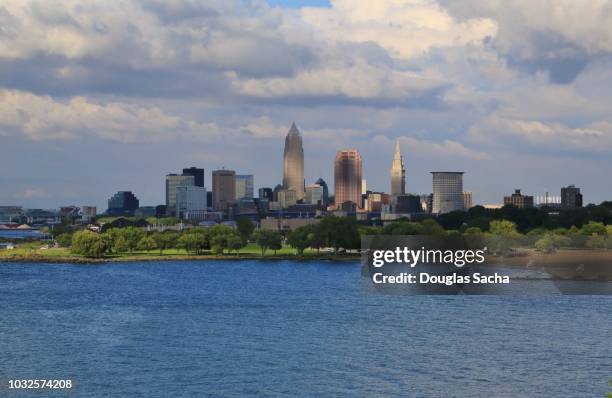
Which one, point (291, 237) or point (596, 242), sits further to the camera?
point (291, 237)

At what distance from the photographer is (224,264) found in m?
114

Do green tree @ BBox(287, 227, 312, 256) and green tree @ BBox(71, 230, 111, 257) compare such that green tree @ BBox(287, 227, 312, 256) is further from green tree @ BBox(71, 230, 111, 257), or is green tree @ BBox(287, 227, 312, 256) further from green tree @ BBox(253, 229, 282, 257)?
green tree @ BBox(71, 230, 111, 257)

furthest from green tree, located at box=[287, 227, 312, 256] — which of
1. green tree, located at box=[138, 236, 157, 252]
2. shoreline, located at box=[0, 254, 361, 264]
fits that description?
green tree, located at box=[138, 236, 157, 252]

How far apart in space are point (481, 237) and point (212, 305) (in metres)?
48.4

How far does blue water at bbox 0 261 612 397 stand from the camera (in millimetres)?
37781

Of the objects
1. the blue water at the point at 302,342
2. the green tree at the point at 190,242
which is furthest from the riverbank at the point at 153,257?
the blue water at the point at 302,342

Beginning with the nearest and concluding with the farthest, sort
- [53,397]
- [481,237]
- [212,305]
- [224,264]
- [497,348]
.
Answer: [53,397] → [497,348] → [212,305] → [481,237] → [224,264]

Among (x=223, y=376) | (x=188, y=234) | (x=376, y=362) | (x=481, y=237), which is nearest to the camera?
(x=223, y=376)

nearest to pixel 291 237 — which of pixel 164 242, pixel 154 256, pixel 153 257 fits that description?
pixel 164 242

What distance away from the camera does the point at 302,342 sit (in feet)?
158

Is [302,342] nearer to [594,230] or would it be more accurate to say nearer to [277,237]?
[594,230]

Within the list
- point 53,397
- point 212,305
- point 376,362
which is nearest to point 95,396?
point 53,397

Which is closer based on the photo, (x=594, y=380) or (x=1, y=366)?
(x=594, y=380)

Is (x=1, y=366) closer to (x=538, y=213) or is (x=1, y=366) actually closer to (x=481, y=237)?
(x=481, y=237)
